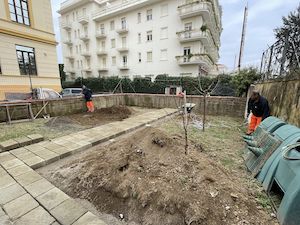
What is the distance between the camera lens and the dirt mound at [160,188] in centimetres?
178

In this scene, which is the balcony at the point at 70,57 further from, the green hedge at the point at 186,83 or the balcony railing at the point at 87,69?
the green hedge at the point at 186,83

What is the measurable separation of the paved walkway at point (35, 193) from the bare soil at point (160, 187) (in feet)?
0.68

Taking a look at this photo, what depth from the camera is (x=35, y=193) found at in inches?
86.3

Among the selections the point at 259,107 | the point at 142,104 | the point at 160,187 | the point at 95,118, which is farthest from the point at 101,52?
the point at 160,187

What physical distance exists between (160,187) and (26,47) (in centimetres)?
1404

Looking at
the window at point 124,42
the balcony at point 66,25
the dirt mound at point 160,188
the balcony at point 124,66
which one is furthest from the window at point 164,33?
the dirt mound at point 160,188

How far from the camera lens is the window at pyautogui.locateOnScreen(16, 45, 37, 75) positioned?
1074 centimetres

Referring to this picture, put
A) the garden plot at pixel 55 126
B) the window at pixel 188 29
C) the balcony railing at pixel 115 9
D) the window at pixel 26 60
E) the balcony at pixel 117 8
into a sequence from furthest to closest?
the balcony railing at pixel 115 9, the balcony at pixel 117 8, the window at pixel 188 29, the window at pixel 26 60, the garden plot at pixel 55 126

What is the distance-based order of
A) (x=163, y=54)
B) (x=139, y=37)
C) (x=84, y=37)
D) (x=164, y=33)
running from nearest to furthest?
(x=164, y=33), (x=163, y=54), (x=139, y=37), (x=84, y=37)

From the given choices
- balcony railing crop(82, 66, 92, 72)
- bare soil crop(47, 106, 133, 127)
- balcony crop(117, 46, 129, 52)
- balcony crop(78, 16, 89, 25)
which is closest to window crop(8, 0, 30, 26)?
bare soil crop(47, 106, 133, 127)

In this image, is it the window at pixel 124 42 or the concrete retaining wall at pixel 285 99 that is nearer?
the concrete retaining wall at pixel 285 99

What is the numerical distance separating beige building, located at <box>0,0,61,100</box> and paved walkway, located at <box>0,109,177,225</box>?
9793 mm

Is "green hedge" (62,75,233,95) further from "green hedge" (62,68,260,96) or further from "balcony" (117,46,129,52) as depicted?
"balcony" (117,46,129,52)

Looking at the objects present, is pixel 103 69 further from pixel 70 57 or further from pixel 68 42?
pixel 68 42
